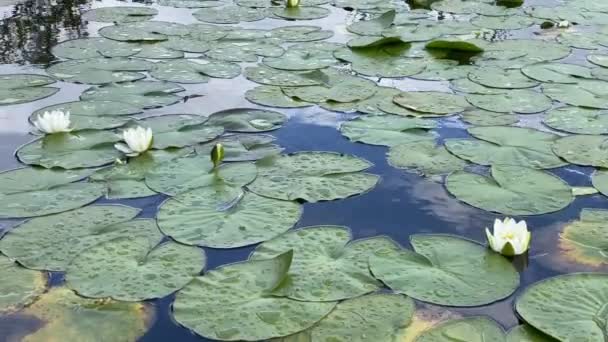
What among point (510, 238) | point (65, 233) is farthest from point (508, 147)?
point (65, 233)

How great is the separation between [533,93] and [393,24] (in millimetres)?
1482

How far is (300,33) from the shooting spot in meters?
4.33

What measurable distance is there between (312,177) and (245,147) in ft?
1.35

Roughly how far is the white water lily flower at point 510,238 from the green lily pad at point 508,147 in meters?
0.64

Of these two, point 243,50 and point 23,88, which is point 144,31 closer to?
point 243,50

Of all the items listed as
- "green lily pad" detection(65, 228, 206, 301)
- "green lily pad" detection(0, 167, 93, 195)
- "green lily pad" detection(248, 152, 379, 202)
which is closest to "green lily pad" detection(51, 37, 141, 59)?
"green lily pad" detection(0, 167, 93, 195)

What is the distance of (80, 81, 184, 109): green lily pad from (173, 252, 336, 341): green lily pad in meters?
1.49

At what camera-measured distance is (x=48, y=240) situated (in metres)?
2.14

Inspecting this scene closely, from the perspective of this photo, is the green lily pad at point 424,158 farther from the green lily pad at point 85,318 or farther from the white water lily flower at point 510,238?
the green lily pad at point 85,318

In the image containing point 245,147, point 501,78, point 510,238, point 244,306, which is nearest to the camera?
point 244,306

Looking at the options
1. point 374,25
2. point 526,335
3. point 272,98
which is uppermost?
point 374,25

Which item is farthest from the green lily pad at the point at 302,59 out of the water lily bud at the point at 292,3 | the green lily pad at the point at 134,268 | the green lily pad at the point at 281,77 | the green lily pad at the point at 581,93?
the green lily pad at the point at 134,268

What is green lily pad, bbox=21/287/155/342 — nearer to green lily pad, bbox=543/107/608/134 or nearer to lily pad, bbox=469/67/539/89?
green lily pad, bbox=543/107/608/134

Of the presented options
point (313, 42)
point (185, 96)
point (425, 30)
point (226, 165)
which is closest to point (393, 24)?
point (425, 30)
